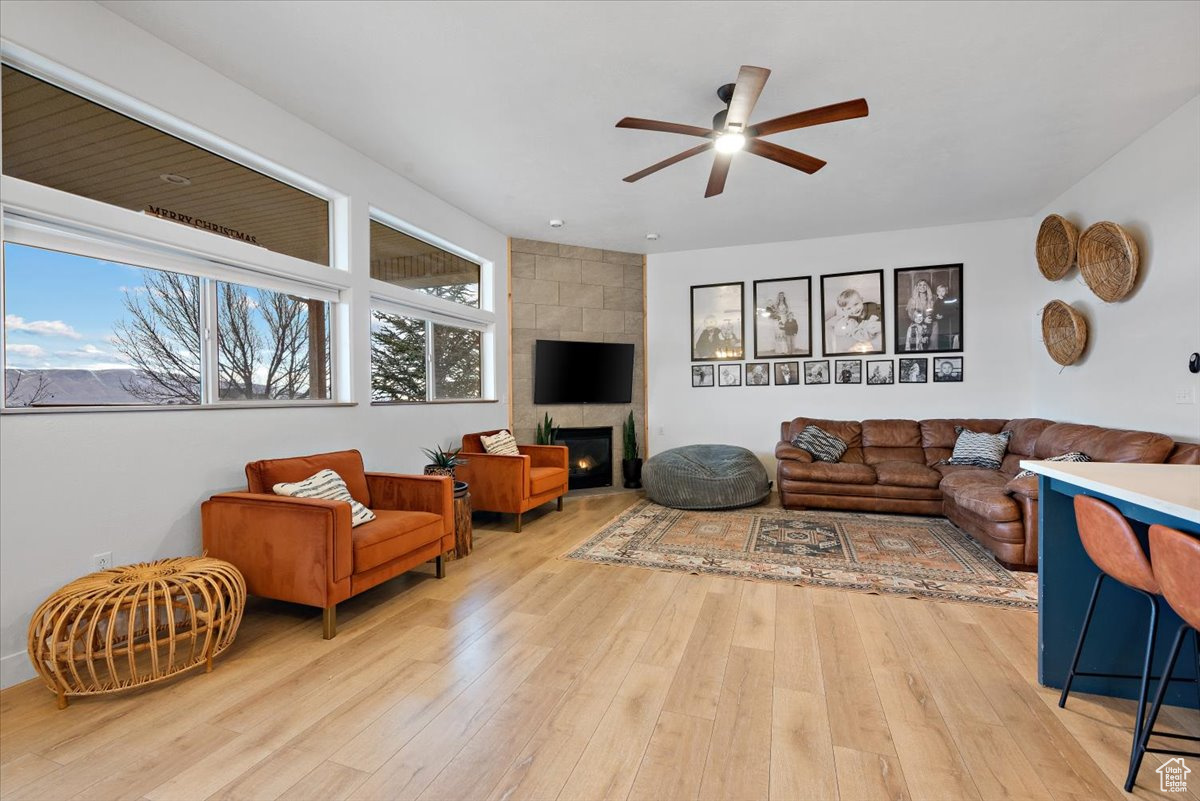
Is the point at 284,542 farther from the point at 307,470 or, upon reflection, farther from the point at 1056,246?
the point at 1056,246

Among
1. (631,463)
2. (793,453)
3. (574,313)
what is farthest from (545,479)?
(793,453)

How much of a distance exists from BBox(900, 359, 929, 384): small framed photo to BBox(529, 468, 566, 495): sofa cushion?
3.98 meters

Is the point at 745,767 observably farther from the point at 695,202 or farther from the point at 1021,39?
the point at 695,202

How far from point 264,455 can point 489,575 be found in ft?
5.17

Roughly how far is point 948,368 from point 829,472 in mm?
2018

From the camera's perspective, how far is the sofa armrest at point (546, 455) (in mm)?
5184

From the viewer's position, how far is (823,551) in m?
3.77

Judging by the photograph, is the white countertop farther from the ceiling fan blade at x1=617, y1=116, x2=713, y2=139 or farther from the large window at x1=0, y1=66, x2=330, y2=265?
the large window at x1=0, y1=66, x2=330, y2=265

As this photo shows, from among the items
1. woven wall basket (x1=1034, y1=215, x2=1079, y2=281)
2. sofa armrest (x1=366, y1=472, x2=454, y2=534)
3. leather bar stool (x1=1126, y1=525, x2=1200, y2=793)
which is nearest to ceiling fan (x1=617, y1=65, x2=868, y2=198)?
leather bar stool (x1=1126, y1=525, x2=1200, y2=793)

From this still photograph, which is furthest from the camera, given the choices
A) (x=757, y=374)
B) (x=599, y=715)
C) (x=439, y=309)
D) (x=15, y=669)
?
(x=757, y=374)

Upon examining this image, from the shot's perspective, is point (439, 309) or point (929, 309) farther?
point (929, 309)

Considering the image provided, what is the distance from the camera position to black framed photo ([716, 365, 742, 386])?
6.35 m

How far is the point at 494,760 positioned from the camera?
1639 millimetres

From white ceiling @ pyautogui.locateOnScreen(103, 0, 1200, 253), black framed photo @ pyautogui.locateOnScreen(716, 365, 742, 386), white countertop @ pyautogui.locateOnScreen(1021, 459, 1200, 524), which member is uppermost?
white ceiling @ pyautogui.locateOnScreen(103, 0, 1200, 253)
